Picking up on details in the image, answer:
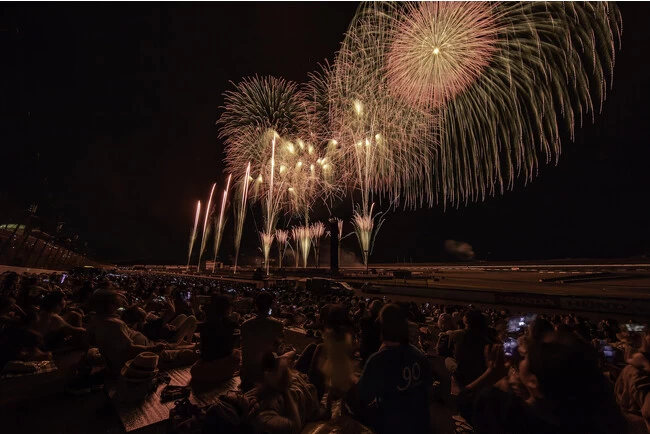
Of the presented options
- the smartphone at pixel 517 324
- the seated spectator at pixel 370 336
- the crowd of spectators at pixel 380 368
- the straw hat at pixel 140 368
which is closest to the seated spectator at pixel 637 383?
the crowd of spectators at pixel 380 368

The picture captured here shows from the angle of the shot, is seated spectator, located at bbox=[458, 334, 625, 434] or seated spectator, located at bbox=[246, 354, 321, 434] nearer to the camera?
seated spectator, located at bbox=[458, 334, 625, 434]

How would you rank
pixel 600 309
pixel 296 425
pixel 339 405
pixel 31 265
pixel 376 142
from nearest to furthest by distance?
pixel 296 425 → pixel 339 405 → pixel 600 309 → pixel 376 142 → pixel 31 265

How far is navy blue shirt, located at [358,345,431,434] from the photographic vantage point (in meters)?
3.01

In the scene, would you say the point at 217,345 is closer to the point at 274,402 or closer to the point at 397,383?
the point at 274,402

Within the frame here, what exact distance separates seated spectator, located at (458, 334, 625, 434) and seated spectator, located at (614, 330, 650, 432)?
2482 millimetres

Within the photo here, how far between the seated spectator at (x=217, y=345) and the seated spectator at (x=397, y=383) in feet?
8.54

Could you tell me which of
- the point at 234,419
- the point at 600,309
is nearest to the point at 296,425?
the point at 234,419

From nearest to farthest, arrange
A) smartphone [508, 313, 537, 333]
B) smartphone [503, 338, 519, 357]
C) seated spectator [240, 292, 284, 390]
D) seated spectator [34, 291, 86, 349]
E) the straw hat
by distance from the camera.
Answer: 1. seated spectator [240, 292, 284, 390]
2. the straw hat
3. smartphone [503, 338, 519, 357]
4. seated spectator [34, 291, 86, 349]
5. smartphone [508, 313, 537, 333]

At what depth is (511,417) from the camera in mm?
2811

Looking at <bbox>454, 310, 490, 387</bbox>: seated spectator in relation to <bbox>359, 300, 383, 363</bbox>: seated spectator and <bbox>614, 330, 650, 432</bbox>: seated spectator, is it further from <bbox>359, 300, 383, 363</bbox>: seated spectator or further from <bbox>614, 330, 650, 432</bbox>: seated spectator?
<bbox>614, 330, 650, 432</bbox>: seated spectator

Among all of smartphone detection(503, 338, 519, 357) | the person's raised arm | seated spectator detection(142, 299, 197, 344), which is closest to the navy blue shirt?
the person's raised arm

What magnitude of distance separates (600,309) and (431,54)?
17.7 meters

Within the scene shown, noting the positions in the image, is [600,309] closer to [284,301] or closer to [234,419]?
[284,301]

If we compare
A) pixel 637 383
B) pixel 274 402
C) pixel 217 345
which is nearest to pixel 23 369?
pixel 217 345
